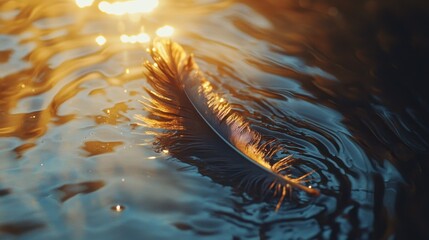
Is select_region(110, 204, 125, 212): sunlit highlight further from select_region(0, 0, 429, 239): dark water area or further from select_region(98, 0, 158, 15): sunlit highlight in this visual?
select_region(98, 0, 158, 15): sunlit highlight

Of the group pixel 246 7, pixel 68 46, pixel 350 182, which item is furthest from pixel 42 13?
pixel 350 182

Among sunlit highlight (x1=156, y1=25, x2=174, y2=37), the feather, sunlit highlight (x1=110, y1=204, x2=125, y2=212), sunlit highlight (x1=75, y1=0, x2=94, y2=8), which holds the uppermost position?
sunlit highlight (x1=75, y1=0, x2=94, y2=8)

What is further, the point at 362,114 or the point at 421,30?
the point at 421,30

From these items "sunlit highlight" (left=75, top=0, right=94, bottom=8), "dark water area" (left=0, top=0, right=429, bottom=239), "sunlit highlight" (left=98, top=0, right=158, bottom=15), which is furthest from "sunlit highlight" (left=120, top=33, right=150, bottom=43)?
"sunlit highlight" (left=75, top=0, right=94, bottom=8)

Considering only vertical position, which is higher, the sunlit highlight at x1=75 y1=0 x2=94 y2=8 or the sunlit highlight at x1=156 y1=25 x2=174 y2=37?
the sunlit highlight at x1=75 y1=0 x2=94 y2=8

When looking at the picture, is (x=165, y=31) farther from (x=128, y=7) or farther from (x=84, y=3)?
(x=84, y=3)

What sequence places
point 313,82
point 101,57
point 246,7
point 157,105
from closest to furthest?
point 157,105 → point 313,82 → point 101,57 → point 246,7

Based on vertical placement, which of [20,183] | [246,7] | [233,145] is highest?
[246,7]

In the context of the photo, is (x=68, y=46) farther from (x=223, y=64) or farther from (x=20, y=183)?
(x=20, y=183)
